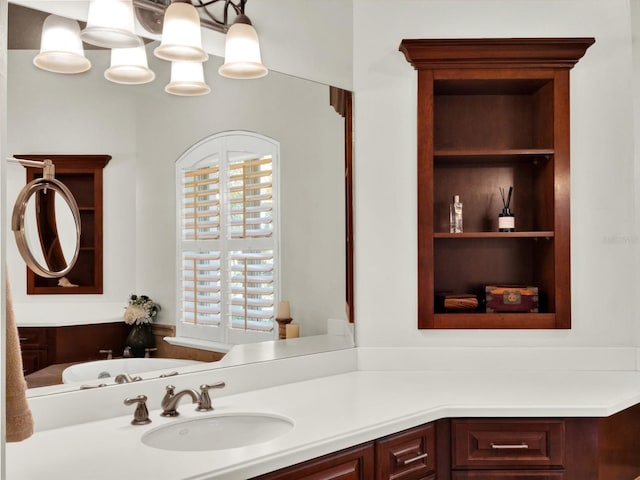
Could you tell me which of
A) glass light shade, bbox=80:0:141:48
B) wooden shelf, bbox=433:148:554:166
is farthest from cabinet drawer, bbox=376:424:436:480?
glass light shade, bbox=80:0:141:48

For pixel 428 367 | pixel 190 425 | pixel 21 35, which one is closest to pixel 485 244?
pixel 428 367

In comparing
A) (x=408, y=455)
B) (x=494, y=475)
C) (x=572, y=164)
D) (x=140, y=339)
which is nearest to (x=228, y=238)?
(x=140, y=339)

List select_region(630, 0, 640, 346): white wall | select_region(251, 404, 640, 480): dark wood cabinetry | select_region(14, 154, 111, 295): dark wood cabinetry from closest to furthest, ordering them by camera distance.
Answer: select_region(14, 154, 111, 295): dark wood cabinetry < select_region(251, 404, 640, 480): dark wood cabinetry < select_region(630, 0, 640, 346): white wall

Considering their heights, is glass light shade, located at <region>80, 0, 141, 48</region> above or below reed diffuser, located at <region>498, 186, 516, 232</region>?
above

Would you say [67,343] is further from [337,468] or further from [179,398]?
[337,468]

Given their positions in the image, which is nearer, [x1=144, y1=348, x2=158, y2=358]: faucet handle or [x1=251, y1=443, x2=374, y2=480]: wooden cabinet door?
[x1=251, y1=443, x2=374, y2=480]: wooden cabinet door

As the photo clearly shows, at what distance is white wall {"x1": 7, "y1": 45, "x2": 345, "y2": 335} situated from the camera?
5.76ft

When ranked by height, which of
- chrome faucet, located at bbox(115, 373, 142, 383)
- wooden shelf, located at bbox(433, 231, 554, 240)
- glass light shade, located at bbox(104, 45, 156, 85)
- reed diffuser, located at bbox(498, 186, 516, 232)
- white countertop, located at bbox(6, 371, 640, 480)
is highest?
glass light shade, located at bbox(104, 45, 156, 85)

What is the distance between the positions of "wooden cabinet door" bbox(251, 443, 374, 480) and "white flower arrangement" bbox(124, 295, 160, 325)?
2.33ft

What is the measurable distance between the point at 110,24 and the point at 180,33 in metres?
0.22

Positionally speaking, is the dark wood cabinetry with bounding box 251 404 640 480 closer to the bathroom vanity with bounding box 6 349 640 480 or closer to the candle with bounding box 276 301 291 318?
the bathroom vanity with bounding box 6 349 640 480

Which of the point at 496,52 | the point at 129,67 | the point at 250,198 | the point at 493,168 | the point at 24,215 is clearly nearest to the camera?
the point at 24,215

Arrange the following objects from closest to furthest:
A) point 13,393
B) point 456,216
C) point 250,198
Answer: point 13,393, point 250,198, point 456,216

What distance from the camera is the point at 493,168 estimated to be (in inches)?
111
